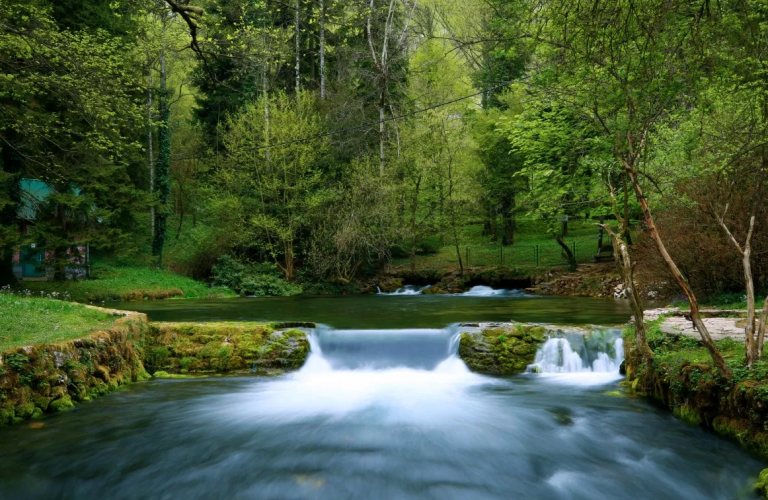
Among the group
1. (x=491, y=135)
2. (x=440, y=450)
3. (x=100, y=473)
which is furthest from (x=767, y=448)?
(x=491, y=135)

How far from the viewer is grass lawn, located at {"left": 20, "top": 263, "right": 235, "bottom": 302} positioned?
795 inches

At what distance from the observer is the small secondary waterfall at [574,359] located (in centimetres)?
987

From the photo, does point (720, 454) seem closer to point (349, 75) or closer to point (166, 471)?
point (166, 471)

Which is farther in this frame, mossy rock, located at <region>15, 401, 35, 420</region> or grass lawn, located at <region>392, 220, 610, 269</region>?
grass lawn, located at <region>392, 220, 610, 269</region>

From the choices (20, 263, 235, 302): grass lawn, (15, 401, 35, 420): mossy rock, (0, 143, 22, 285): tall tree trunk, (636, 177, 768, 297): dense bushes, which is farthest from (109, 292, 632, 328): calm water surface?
(15, 401, 35, 420): mossy rock

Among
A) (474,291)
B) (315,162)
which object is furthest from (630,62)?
(315,162)

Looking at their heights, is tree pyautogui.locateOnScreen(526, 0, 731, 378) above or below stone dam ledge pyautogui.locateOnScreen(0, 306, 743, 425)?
above

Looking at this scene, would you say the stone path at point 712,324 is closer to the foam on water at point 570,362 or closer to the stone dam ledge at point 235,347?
the stone dam ledge at point 235,347

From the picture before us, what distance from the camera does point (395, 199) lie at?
86.5ft

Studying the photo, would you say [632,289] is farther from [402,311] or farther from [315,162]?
[315,162]

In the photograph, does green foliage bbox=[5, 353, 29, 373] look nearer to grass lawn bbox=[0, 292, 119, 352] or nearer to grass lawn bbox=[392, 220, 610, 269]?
grass lawn bbox=[0, 292, 119, 352]

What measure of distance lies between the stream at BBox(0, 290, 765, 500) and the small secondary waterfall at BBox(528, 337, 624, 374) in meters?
0.02

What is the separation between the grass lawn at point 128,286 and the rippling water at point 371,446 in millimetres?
13480

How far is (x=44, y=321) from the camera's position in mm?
9156
